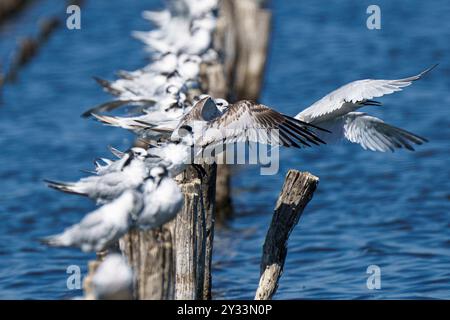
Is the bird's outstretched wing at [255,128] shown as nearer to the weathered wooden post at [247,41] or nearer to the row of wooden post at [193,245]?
the row of wooden post at [193,245]

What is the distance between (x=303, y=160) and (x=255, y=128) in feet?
23.4

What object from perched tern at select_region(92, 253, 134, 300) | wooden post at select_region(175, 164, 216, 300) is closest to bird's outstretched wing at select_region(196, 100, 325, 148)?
wooden post at select_region(175, 164, 216, 300)

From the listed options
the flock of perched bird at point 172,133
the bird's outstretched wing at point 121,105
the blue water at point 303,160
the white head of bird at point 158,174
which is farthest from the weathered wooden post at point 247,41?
the white head of bird at point 158,174

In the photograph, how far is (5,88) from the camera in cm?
1759

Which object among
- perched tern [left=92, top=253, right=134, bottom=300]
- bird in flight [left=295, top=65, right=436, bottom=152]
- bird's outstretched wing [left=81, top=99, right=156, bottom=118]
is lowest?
perched tern [left=92, top=253, right=134, bottom=300]

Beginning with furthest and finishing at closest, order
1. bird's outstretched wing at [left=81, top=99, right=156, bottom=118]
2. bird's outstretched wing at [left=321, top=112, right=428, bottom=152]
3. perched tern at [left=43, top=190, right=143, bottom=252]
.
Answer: bird's outstretched wing at [left=81, top=99, right=156, bottom=118] < bird's outstretched wing at [left=321, top=112, right=428, bottom=152] < perched tern at [left=43, top=190, right=143, bottom=252]

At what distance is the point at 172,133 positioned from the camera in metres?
6.07

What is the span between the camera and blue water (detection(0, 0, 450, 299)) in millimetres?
8703

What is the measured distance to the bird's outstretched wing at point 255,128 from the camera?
615cm

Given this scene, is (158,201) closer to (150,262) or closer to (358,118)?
(150,262)

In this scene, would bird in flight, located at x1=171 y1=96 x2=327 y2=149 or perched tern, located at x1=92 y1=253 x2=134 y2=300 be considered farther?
bird in flight, located at x1=171 y1=96 x2=327 y2=149

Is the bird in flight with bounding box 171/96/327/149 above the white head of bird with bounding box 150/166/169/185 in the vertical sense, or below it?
above

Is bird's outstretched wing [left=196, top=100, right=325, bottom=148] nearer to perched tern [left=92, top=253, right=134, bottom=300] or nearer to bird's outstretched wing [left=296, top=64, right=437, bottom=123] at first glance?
bird's outstretched wing [left=296, top=64, right=437, bottom=123]

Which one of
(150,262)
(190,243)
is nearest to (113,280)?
(150,262)
